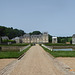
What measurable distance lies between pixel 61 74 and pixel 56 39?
96633 millimetres

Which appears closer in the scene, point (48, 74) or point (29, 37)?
point (48, 74)

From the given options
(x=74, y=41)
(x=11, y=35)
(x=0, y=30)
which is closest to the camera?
(x=0, y=30)

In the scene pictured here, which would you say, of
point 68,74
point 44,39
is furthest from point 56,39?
point 68,74

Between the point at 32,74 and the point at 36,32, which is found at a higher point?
the point at 36,32

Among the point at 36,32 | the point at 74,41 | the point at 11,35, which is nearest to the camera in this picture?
the point at 74,41

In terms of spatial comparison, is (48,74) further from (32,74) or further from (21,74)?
(21,74)

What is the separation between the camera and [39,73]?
27.1 ft

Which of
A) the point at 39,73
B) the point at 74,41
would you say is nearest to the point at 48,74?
the point at 39,73

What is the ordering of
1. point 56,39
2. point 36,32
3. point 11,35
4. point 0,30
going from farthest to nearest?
point 36,32
point 11,35
point 56,39
point 0,30

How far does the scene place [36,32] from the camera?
166375 millimetres

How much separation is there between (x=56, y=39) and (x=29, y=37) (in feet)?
76.2

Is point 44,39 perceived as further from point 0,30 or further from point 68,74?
point 68,74

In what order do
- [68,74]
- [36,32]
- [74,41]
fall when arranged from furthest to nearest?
[36,32] < [74,41] < [68,74]

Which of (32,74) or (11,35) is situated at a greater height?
(11,35)
